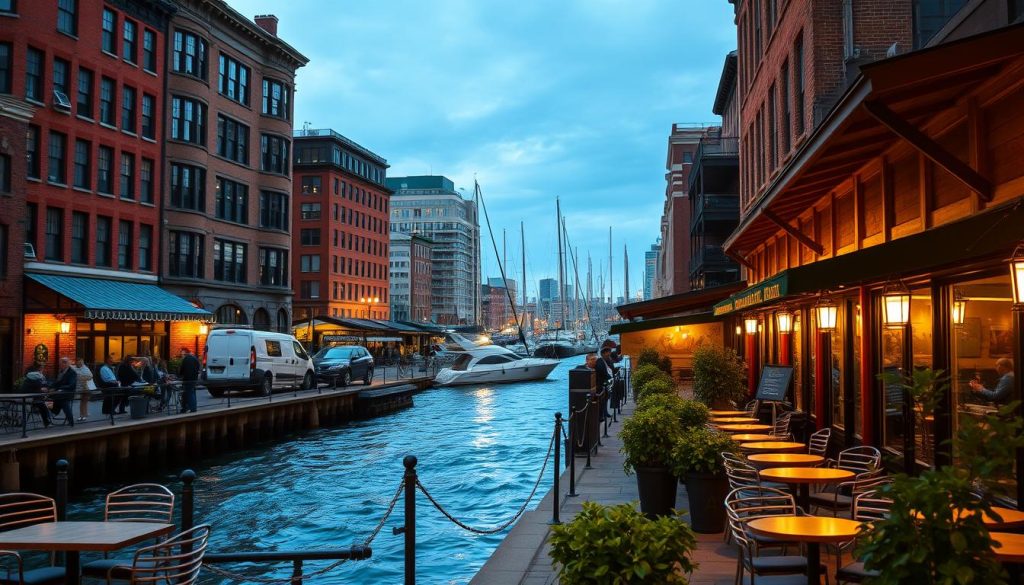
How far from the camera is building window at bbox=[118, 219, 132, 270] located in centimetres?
3869

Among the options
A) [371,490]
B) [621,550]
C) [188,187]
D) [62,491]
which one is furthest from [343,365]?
[621,550]

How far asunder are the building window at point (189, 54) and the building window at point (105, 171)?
7.58 m

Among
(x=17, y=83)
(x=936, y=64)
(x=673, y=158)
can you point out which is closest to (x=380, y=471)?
(x=936, y=64)

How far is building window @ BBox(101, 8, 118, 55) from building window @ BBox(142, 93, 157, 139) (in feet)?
9.31

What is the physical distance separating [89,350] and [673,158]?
55.7m

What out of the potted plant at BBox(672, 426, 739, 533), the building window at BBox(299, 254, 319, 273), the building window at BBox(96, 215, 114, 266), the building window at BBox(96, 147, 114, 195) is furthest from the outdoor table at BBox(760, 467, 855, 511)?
the building window at BBox(299, 254, 319, 273)

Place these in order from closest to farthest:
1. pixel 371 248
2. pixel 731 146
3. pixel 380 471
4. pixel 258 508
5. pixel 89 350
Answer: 1. pixel 258 508
2. pixel 380 471
3. pixel 89 350
4. pixel 731 146
5. pixel 371 248

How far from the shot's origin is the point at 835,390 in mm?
14609

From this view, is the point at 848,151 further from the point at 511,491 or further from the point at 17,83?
the point at 17,83

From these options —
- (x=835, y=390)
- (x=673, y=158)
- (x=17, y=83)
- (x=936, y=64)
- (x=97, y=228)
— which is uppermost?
(x=673, y=158)

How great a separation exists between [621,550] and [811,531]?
1985 mm

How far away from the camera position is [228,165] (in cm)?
4812

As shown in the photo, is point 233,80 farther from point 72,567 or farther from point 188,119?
point 72,567

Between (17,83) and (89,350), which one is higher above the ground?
(17,83)
